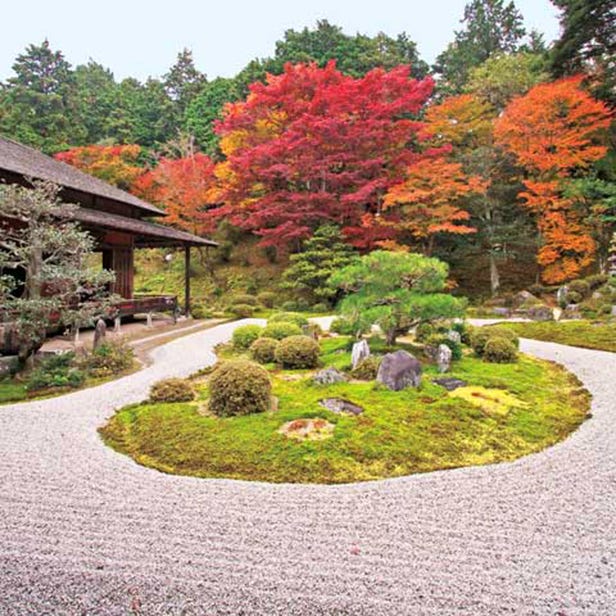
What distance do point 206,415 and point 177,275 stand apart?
19.9 metres

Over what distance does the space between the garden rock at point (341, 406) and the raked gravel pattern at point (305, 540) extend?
5.58 ft

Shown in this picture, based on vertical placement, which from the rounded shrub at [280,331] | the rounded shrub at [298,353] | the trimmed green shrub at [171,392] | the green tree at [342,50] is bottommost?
the trimmed green shrub at [171,392]

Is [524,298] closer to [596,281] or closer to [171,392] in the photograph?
[596,281]

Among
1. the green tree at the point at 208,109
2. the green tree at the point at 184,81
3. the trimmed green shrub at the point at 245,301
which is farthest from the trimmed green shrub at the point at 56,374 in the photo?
the green tree at the point at 184,81

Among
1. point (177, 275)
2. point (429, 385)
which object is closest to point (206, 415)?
point (429, 385)

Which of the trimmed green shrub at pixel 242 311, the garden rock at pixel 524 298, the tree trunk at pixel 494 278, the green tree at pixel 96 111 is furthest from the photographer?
the green tree at pixel 96 111

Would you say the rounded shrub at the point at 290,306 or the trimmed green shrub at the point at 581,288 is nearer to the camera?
the trimmed green shrub at the point at 581,288

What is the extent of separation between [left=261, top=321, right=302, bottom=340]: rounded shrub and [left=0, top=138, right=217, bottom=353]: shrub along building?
4.92 m

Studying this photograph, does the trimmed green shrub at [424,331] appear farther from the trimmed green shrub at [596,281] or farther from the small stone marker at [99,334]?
the trimmed green shrub at [596,281]

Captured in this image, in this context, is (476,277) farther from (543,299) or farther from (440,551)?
(440,551)

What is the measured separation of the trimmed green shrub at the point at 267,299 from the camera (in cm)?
2036

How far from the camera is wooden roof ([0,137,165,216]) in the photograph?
1152cm

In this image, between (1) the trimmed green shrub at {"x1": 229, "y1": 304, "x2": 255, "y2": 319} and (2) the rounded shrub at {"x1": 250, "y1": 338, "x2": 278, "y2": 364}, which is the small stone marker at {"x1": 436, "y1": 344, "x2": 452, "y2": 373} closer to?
(2) the rounded shrub at {"x1": 250, "y1": 338, "x2": 278, "y2": 364}

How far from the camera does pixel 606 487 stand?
13.7 feet
